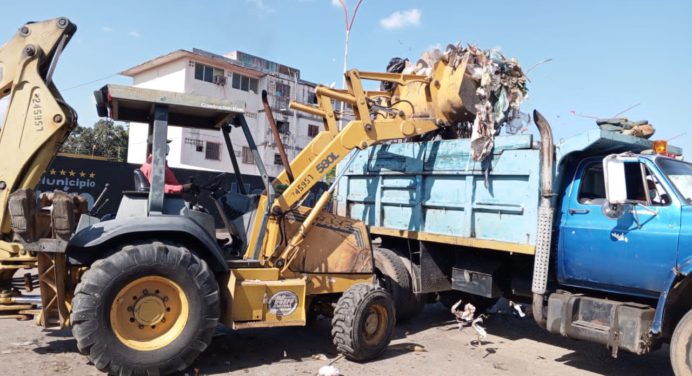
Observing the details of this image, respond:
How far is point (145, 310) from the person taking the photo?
4688 millimetres

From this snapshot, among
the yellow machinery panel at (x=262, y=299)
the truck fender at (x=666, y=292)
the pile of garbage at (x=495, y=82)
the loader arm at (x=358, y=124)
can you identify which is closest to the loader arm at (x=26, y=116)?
the yellow machinery panel at (x=262, y=299)

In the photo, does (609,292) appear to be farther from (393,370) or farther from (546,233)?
(393,370)

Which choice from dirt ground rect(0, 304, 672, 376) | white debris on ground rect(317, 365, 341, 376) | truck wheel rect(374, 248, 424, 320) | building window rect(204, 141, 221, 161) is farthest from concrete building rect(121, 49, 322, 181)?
white debris on ground rect(317, 365, 341, 376)

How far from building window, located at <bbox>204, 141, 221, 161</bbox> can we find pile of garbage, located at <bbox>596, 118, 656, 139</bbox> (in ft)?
97.9

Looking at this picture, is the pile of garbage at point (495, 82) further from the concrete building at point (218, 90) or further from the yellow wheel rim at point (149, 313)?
the concrete building at point (218, 90)

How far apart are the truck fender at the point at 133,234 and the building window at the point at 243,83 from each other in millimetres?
33105

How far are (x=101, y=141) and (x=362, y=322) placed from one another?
3579 centimetres

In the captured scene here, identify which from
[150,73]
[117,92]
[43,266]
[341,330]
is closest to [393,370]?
[341,330]

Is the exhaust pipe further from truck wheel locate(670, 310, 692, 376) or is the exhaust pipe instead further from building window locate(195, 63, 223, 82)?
building window locate(195, 63, 223, 82)

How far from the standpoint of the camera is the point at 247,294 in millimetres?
5145

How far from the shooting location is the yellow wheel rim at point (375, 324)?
559cm

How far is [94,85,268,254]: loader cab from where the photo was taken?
4969mm

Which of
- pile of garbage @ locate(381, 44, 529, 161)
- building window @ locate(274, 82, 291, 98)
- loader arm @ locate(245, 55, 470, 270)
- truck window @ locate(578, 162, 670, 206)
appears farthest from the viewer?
building window @ locate(274, 82, 291, 98)

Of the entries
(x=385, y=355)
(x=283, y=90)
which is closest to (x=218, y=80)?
(x=283, y=90)
